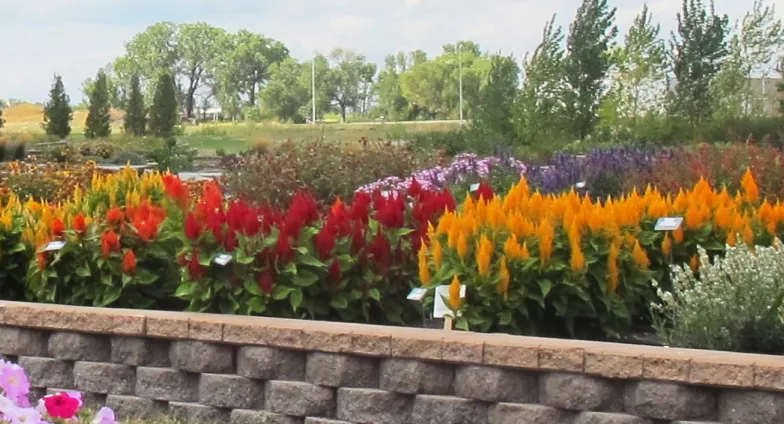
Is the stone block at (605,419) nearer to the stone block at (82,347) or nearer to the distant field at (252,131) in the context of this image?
the stone block at (82,347)

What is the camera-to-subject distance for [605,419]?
3986 millimetres

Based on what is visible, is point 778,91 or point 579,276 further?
point 778,91

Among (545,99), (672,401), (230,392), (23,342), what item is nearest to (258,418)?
(230,392)

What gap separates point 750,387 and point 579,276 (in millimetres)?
1153

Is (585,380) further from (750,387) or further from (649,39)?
(649,39)

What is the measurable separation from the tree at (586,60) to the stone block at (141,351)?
Answer: 18241mm

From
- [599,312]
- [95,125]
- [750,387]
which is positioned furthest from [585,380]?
[95,125]

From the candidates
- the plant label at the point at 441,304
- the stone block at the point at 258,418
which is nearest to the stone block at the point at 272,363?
the stone block at the point at 258,418

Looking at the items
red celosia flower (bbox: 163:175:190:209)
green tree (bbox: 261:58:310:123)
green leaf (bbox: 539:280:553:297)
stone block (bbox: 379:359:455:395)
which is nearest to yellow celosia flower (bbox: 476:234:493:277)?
green leaf (bbox: 539:280:553:297)

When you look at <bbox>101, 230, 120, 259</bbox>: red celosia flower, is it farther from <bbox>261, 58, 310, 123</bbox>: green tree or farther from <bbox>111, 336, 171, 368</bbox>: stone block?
<bbox>261, 58, 310, 123</bbox>: green tree

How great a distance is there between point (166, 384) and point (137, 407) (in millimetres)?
201

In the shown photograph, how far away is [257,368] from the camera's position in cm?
460

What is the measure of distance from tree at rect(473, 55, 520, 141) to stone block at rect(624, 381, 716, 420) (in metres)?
18.4

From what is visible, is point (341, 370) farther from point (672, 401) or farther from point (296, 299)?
point (672, 401)
